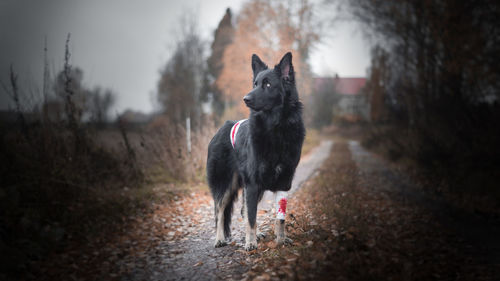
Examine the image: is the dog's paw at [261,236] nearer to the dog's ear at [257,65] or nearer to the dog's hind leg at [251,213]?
the dog's hind leg at [251,213]

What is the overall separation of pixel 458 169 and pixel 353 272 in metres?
6.73

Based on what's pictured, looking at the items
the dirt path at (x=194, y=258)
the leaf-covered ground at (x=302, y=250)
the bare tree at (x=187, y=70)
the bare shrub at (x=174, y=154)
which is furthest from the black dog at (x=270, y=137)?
the bare tree at (x=187, y=70)

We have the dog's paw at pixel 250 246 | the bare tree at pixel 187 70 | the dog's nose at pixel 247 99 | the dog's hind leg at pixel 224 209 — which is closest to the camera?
the dog's nose at pixel 247 99

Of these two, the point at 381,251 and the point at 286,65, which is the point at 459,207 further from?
the point at 286,65

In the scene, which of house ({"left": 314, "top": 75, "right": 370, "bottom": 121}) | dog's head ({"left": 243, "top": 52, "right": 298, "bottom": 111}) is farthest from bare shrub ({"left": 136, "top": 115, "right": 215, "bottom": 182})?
house ({"left": 314, "top": 75, "right": 370, "bottom": 121})

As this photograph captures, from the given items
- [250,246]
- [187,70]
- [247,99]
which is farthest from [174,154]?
[187,70]

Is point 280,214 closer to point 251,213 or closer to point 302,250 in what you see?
point 251,213

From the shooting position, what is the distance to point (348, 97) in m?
40.0

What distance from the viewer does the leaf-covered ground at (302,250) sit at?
10.1 ft

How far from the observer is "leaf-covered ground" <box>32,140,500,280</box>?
121 inches

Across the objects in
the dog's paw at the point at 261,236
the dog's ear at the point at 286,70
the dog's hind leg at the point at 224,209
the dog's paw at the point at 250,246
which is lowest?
the dog's paw at the point at 261,236

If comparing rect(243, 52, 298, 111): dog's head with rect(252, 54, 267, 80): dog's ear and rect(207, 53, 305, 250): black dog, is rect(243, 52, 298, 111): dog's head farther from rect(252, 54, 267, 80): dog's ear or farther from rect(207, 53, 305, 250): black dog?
rect(252, 54, 267, 80): dog's ear

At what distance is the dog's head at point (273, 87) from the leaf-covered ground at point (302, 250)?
5.78 ft

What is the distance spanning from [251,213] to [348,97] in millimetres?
39829
